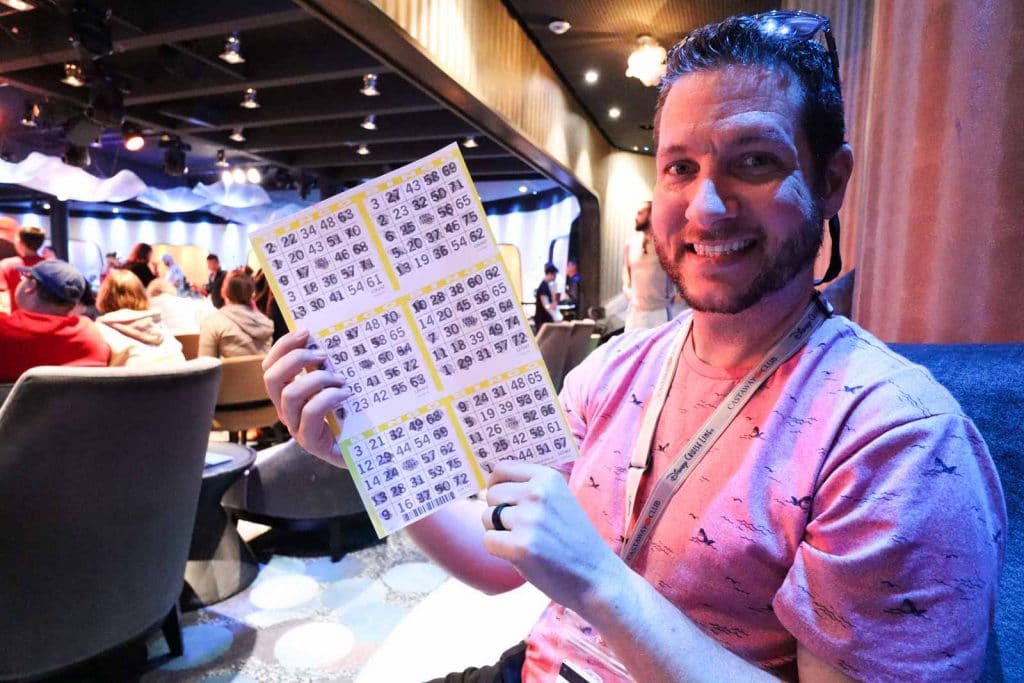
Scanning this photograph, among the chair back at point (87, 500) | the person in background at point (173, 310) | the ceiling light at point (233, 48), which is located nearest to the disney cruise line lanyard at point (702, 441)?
the chair back at point (87, 500)

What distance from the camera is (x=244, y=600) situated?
2.55m

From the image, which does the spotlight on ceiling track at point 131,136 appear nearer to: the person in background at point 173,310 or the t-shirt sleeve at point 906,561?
the person in background at point 173,310

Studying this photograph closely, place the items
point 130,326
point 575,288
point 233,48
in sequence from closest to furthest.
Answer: point 130,326, point 233,48, point 575,288

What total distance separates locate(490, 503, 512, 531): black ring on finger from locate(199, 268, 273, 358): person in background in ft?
14.4

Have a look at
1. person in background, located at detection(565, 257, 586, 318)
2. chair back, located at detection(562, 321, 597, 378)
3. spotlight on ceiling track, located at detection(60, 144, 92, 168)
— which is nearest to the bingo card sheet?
chair back, located at detection(562, 321, 597, 378)

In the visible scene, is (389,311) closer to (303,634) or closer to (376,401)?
(376,401)

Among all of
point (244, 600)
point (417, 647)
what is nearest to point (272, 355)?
point (417, 647)

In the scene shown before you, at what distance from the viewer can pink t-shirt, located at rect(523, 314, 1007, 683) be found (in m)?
0.58

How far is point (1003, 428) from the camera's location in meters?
0.79

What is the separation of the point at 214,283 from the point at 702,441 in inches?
338

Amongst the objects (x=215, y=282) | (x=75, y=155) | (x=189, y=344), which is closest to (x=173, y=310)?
(x=189, y=344)

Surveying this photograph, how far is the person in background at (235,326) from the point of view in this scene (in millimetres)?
4480

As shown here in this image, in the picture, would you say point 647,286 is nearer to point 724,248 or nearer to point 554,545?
point 724,248

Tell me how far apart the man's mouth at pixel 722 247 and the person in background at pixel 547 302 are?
629 centimetres
